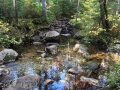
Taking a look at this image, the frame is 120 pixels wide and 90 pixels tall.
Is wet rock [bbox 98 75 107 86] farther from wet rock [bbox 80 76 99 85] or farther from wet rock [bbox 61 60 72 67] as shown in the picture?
wet rock [bbox 61 60 72 67]

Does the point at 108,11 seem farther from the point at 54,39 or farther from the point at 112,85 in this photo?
the point at 112,85

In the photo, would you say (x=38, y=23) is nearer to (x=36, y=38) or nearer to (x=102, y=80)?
(x=36, y=38)

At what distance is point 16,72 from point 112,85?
5.94 meters

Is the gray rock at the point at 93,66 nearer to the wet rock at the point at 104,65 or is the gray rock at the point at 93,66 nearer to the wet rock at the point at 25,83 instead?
the wet rock at the point at 104,65

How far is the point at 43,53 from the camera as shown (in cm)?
Result: 1497

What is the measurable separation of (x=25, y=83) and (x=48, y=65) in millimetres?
3320

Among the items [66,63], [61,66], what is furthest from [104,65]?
[61,66]

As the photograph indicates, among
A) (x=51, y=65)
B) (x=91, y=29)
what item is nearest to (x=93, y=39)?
(x=91, y=29)

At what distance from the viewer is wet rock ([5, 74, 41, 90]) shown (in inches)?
361

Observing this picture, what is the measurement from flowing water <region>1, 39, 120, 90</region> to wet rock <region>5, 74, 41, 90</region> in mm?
260

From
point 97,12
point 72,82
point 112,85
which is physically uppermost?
point 97,12

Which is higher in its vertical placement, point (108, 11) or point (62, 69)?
point (108, 11)

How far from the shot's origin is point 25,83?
A: 947 centimetres

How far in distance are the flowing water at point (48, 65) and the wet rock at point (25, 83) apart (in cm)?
26
